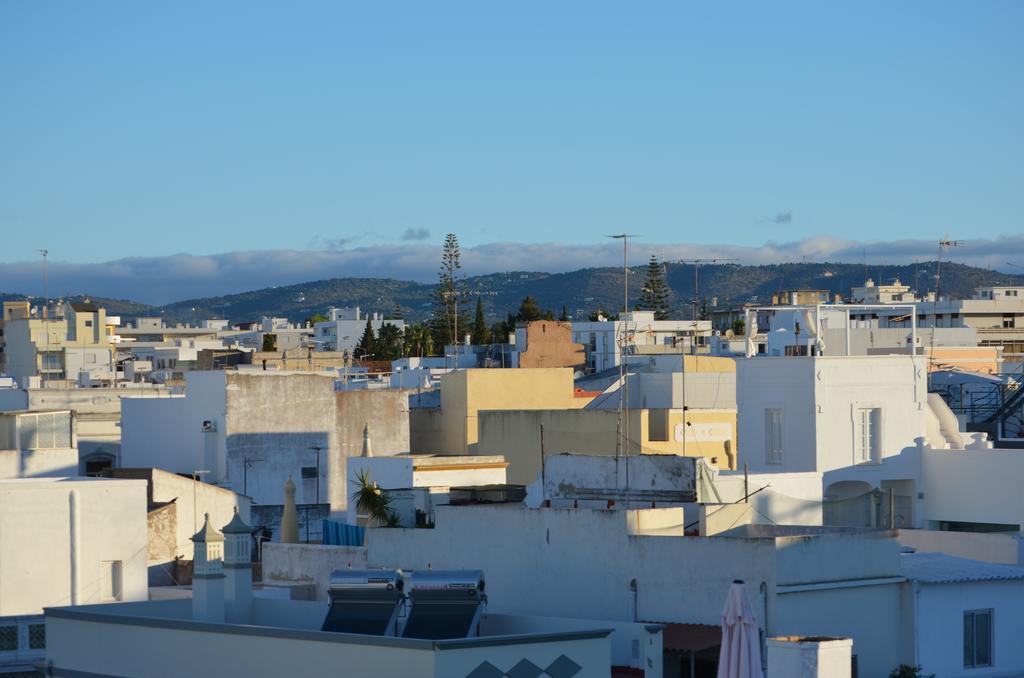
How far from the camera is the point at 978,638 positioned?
23.8 metres

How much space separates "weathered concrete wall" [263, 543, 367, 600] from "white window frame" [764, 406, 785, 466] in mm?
9229

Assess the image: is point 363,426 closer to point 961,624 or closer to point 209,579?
point 209,579

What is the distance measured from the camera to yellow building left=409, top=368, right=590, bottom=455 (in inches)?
2073

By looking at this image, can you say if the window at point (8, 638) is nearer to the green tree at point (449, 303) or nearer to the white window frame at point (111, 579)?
the white window frame at point (111, 579)

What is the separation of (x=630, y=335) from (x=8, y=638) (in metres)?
51.7

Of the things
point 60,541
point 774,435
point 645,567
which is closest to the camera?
point 645,567

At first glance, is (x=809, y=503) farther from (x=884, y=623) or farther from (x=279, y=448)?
(x=279, y=448)

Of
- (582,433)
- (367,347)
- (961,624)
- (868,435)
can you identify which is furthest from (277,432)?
(367,347)

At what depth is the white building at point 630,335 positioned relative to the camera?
81869mm

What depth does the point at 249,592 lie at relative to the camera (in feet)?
75.0

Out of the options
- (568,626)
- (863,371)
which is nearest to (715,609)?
(568,626)

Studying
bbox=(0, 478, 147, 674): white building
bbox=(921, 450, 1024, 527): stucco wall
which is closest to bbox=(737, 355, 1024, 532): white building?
→ bbox=(921, 450, 1024, 527): stucco wall

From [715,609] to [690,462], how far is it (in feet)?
14.5

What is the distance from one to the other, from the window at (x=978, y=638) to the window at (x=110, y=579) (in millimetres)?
16628
